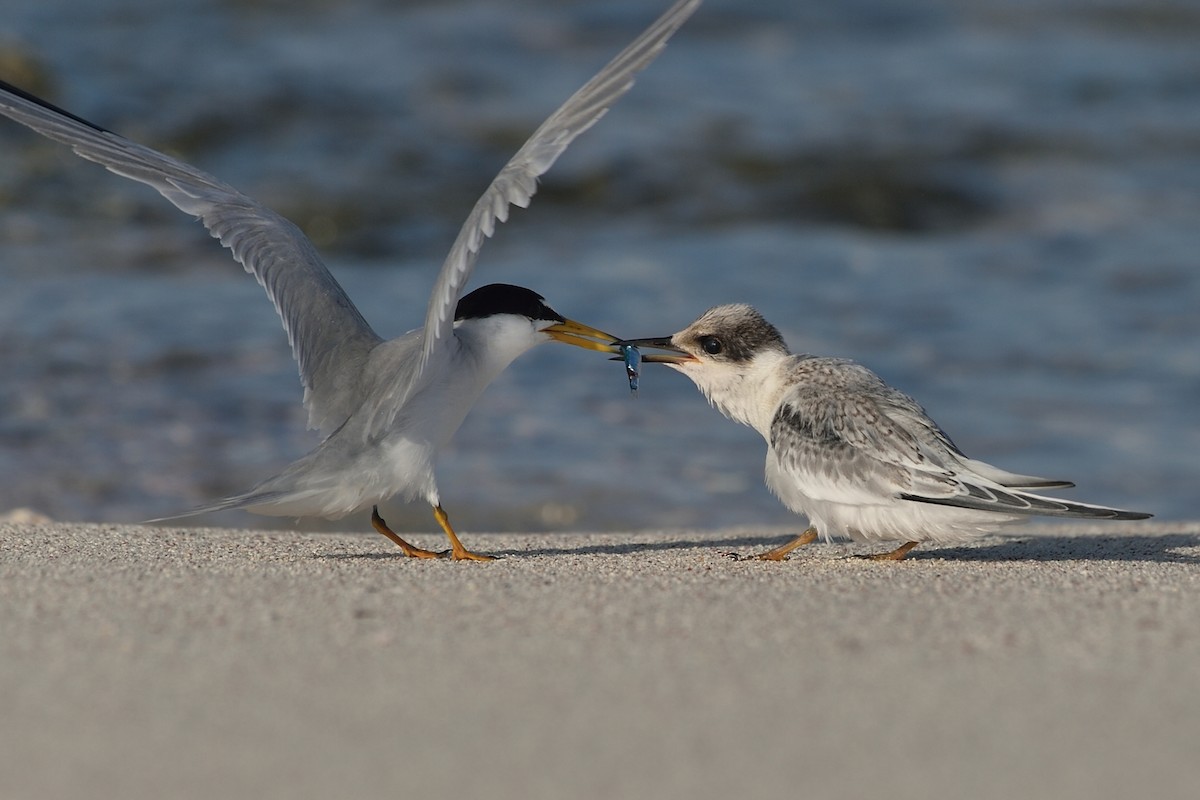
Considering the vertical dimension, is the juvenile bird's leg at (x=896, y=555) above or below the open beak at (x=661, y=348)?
below

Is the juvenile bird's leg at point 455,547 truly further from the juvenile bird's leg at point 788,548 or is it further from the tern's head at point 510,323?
the juvenile bird's leg at point 788,548

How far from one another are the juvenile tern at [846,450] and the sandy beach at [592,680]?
19cm

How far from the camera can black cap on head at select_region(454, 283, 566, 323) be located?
4.99 metres

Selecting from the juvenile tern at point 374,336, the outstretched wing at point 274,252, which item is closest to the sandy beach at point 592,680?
the juvenile tern at point 374,336

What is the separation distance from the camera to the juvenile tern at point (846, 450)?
14.4 ft

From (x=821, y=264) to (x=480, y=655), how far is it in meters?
7.25

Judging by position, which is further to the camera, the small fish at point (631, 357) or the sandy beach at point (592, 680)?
the small fish at point (631, 357)

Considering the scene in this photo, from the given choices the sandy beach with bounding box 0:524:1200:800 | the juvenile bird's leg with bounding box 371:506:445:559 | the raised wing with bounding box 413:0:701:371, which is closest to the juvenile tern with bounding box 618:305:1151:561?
the sandy beach with bounding box 0:524:1200:800

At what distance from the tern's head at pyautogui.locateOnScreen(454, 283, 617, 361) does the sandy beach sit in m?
0.85

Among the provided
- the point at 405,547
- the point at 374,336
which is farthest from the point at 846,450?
the point at 374,336

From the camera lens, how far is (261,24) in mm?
13719

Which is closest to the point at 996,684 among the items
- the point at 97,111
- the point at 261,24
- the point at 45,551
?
the point at 45,551

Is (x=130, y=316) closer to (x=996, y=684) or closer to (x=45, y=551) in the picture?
(x=45, y=551)

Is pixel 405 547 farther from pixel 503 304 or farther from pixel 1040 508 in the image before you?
pixel 1040 508
